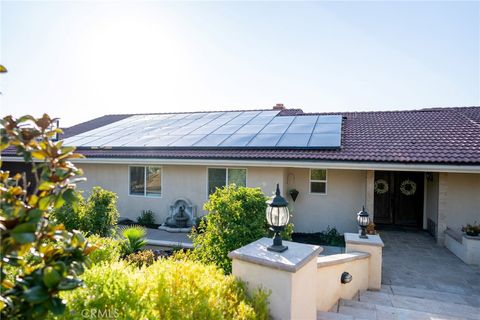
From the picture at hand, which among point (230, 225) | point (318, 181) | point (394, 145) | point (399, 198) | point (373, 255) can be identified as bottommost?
point (373, 255)

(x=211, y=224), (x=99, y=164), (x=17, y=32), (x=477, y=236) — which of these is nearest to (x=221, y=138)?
(x=99, y=164)

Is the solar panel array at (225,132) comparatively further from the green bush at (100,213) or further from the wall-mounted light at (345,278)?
the wall-mounted light at (345,278)

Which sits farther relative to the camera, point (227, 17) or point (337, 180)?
point (337, 180)

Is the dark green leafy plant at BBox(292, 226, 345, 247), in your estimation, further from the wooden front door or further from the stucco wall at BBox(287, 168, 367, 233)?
the wooden front door

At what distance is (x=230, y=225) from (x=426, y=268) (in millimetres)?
5948

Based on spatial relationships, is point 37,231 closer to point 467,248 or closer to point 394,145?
point 467,248

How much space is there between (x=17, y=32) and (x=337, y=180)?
32.4ft

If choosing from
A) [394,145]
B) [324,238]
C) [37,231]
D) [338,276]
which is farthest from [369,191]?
[37,231]

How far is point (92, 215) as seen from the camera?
7750 mm

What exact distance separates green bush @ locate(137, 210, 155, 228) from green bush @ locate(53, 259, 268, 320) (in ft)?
28.4

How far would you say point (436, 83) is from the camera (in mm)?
10766

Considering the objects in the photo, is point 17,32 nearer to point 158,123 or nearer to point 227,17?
point 227,17

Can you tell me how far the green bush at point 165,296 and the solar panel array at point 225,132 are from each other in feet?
25.5

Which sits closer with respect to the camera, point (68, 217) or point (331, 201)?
point (68, 217)
